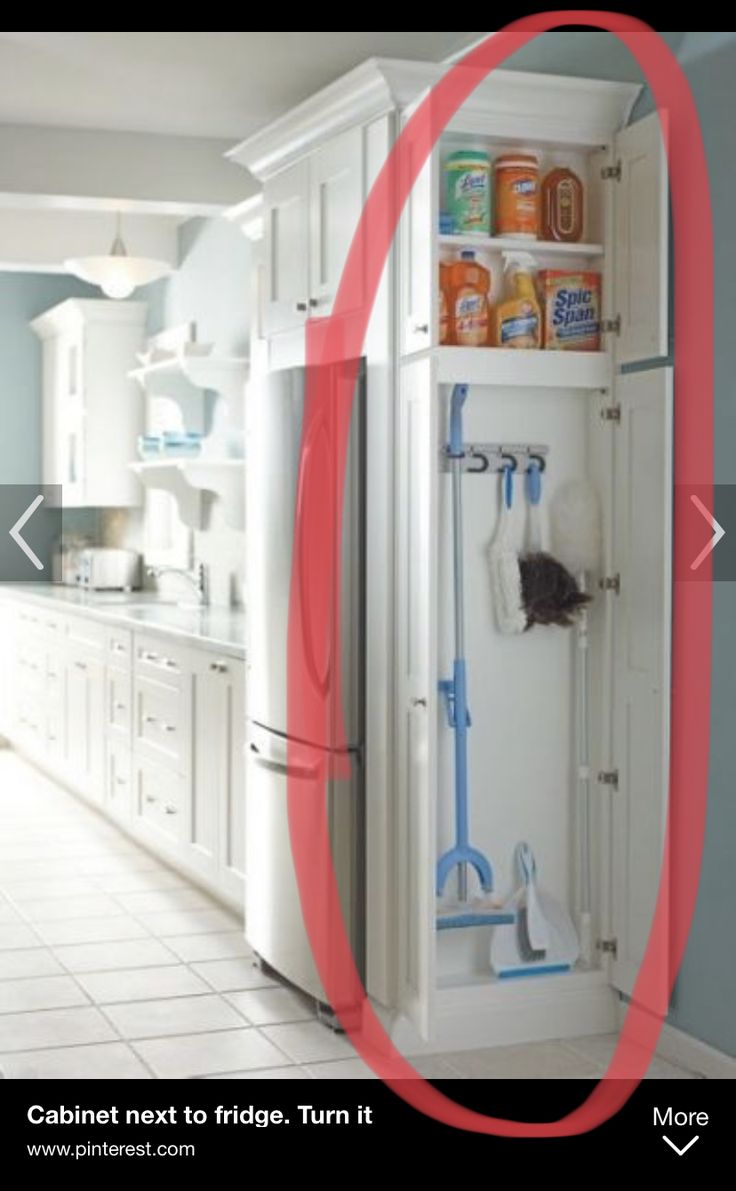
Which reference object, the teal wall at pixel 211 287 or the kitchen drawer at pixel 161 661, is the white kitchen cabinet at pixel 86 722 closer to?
the kitchen drawer at pixel 161 661

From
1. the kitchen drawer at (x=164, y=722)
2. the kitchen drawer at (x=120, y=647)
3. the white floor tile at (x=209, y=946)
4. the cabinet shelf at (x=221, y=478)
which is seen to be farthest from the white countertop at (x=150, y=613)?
the white floor tile at (x=209, y=946)

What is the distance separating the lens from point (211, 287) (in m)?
7.21

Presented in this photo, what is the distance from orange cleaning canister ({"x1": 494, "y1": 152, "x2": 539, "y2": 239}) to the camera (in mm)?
3840

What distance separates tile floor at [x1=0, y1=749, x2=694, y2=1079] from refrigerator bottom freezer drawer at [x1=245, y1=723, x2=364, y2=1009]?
130 mm

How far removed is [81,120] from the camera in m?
5.30

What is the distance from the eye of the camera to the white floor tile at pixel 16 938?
4879mm

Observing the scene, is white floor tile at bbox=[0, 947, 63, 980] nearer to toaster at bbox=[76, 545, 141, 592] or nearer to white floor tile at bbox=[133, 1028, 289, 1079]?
white floor tile at bbox=[133, 1028, 289, 1079]

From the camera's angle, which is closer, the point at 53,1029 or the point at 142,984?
the point at 53,1029

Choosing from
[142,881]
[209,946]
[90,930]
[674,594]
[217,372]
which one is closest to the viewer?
[674,594]

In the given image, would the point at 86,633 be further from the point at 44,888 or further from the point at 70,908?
the point at 70,908

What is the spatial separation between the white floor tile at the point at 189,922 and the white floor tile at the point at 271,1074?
1321mm

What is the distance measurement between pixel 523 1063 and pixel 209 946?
1358mm

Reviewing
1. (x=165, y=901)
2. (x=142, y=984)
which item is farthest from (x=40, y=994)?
(x=165, y=901)
